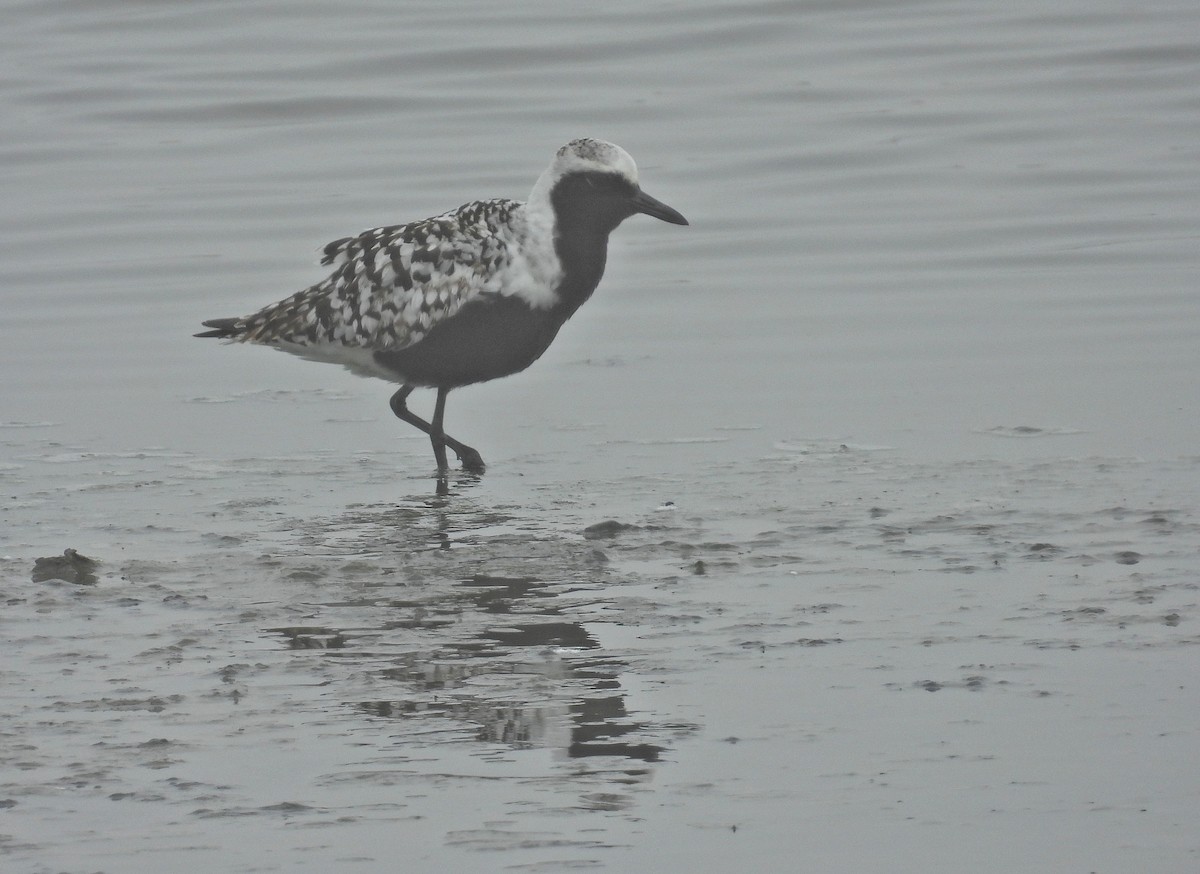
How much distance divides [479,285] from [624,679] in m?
3.65

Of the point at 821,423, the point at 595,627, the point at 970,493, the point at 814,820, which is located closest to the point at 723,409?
the point at 821,423

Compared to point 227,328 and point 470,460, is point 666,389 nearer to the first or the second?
point 470,460

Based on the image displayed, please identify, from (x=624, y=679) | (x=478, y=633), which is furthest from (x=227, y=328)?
(x=624, y=679)

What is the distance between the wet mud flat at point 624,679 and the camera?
4449mm

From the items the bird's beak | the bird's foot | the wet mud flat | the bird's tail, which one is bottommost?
the wet mud flat

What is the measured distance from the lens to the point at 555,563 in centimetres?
680

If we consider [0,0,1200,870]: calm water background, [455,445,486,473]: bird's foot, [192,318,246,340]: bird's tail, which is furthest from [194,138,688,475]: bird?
[0,0,1200,870]: calm water background

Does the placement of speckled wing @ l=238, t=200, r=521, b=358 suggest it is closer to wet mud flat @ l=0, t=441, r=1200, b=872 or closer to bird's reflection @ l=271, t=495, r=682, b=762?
wet mud flat @ l=0, t=441, r=1200, b=872

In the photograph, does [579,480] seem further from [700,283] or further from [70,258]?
[70,258]

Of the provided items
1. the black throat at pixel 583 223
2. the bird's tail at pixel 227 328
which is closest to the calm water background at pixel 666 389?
the bird's tail at pixel 227 328

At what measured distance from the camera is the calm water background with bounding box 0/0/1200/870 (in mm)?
4660

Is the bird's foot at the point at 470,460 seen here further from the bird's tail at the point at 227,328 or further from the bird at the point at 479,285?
the bird's tail at the point at 227,328

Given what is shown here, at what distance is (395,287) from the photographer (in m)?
8.98

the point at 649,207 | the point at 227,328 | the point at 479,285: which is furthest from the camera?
the point at 227,328
